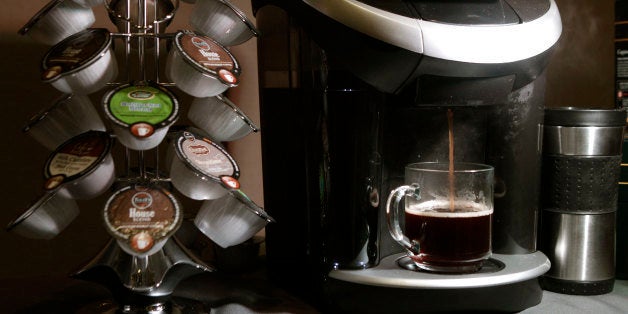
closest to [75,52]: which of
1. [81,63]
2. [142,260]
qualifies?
[81,63]

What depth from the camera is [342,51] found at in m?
0.84

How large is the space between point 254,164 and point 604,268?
0.58 metres

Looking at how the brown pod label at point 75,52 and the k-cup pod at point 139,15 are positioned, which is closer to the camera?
the brown pod label at point 75,52

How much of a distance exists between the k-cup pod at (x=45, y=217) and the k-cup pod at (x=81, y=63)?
0.40 ft

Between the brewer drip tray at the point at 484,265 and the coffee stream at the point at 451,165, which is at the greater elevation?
the coffee stream at the point at 451,165

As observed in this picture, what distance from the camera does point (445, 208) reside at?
922 millimetres

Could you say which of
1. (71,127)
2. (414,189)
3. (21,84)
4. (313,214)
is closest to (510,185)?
(414,189)

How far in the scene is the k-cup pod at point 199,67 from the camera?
0.82m

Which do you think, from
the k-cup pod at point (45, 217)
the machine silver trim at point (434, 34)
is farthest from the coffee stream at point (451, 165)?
the k-cup pod at point (45, 217)

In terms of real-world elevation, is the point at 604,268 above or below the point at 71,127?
below

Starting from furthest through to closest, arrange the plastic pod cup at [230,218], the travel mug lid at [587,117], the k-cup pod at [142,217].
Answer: the travel mug lid at [587,117], the plastic pod cup at [230,218], the k-cup pod at [142,217]

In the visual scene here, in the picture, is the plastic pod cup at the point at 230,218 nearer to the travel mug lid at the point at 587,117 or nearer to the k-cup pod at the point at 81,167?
the k-cup pod at the point at 81,167

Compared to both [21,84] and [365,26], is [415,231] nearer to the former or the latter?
[365,26]

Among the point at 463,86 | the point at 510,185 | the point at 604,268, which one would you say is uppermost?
the point at 463,86
